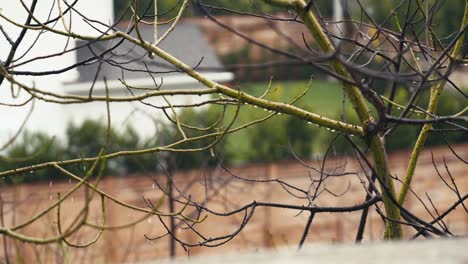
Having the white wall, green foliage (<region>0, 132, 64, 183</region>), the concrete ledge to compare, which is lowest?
the concrete ledge

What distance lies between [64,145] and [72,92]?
14.0 feet

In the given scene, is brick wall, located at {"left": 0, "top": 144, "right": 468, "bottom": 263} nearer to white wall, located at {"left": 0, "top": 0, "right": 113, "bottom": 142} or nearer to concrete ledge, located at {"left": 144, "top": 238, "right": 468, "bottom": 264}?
white wall, located at {"left": 0, "top": 0, "right": 113, "bottom": 142}

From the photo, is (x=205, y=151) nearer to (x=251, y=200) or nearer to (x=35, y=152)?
(x=251, y=200)

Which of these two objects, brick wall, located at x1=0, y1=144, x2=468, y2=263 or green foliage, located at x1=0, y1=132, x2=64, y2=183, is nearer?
brick wall, located at x1=0, y1=144, x2=468, y2=263

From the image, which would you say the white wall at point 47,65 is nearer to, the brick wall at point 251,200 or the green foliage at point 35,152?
the green foliage at point 35,152

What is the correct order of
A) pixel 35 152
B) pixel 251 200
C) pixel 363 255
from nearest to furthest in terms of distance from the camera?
1. pixel 363 255
2. pixel 251 200
3. pixel 35 152

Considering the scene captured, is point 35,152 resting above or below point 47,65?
below

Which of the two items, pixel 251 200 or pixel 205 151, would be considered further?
pixel 251 200

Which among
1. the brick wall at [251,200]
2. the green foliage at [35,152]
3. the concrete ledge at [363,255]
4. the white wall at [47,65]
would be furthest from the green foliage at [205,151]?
the concrete ledge at [363,255]

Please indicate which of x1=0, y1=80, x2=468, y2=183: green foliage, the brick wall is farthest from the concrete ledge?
x1=0, y1=80, x2=468, y2=183: green foliage

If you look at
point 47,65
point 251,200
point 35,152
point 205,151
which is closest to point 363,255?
point 205,151

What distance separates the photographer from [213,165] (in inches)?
568

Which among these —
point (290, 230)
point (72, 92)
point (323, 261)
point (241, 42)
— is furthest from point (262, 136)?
point (241, 42)

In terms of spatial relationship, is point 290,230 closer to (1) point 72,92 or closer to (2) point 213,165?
(2) point 213,165
